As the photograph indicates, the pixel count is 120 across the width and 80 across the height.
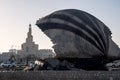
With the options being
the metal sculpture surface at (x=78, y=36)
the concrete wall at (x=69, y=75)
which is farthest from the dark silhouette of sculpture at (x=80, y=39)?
the concrete wall at (x=69, y=75)

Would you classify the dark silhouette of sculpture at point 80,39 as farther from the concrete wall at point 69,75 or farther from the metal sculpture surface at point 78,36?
the concrete wall at point 69,75

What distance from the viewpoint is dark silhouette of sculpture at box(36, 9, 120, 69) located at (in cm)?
2905

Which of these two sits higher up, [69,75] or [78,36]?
[78,36]

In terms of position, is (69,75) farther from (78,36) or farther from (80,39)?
(78,36)

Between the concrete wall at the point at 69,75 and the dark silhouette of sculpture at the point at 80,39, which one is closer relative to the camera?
the concrete wall at the point at 69,75

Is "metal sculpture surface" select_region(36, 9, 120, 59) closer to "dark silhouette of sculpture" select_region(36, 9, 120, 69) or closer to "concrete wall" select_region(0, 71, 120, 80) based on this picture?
"dark silhouette of sculpture" select_region(36, 9, 120, 69)

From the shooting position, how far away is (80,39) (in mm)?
29078

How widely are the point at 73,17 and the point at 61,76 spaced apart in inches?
322

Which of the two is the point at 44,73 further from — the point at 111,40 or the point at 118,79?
the point at 111,40

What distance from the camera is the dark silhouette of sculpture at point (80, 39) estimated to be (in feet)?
95.3

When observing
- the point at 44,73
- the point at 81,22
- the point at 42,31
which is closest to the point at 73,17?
the point at 81,22

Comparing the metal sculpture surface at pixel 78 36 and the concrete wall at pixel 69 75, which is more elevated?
the metal sculpture surface at pixel 78 36

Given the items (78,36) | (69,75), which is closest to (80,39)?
(78,36)

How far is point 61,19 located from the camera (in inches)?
1163
